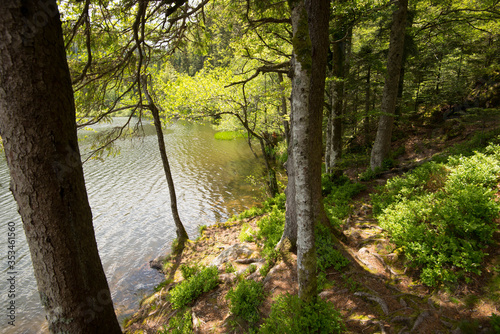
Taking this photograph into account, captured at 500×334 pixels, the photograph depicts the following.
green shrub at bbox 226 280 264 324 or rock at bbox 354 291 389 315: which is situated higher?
rock at bbox 354 291 389 315

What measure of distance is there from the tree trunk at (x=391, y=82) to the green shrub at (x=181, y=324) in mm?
8160

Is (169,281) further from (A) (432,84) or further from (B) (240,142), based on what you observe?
(B) (240,142)

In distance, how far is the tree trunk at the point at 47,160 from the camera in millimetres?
2277

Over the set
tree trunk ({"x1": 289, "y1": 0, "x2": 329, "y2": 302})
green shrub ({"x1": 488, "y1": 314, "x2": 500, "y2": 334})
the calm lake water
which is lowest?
the calm lake water

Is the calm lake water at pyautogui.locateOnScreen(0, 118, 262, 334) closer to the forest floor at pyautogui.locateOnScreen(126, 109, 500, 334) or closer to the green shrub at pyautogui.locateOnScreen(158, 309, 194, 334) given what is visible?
the forest floor at pyautogui.locateOnScreen(126, 109, 500, 334)

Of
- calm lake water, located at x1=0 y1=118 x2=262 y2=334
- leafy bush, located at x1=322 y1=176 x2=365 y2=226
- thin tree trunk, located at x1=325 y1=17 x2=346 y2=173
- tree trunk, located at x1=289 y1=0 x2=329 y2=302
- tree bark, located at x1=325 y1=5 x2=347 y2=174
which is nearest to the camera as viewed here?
tree trunk, located at x1=289 y1=0 x2=329 y2=302

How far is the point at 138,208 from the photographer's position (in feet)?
45.9

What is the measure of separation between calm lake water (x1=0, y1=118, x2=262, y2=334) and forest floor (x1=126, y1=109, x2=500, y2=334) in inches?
103

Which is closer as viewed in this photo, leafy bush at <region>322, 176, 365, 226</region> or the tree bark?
leafy bush at <region>322, 176, 365, 226</region>

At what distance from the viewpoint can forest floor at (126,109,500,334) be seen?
3.04m

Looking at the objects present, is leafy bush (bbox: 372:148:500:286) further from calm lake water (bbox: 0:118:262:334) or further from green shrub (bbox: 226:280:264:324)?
calm lake water (bbox: 0:118:262:334)

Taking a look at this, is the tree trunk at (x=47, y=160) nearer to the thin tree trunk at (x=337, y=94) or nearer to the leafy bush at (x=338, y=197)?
the leafy bush at (x=338, y=197)

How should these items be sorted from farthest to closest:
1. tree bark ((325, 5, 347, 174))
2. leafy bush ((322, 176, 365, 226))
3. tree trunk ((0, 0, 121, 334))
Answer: tree bark ((325, 5, 347, 174)) < leafy bush ((322, 176, 365, 226)) < tree trunk ((0, 0, 121, 334))

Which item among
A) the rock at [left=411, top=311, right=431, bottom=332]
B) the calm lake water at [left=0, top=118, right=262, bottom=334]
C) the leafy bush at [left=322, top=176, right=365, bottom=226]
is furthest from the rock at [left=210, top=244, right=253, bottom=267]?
the rock at [left=411, top=311, right=431, bottom=332]
